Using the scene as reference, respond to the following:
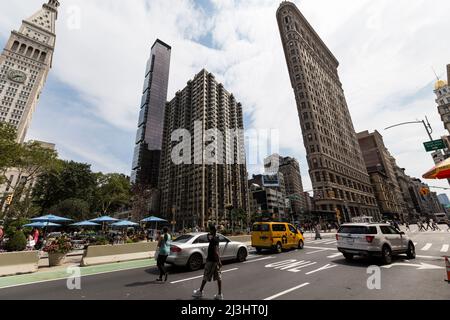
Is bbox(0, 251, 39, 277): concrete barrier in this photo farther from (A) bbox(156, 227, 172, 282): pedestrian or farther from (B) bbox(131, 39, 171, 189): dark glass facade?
(B) bbox(131, 39, 171, 189): dark glass facade

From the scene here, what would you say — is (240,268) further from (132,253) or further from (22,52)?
(22,52)

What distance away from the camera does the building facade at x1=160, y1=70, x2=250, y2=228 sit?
94.8 m

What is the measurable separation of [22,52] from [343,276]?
169 metres

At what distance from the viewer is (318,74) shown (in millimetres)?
78188

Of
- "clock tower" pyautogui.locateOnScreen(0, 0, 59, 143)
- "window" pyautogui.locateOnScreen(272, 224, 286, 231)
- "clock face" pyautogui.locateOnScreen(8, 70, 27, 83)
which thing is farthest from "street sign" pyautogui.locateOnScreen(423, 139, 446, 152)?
"clock face" pyautogui.locateOnScreen(8, 70, 27, 83)

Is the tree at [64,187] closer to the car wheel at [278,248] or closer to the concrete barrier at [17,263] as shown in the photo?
the concrete barrier at [17,263]

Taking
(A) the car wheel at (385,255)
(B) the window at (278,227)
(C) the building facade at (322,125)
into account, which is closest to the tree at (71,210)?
(B) the window at (278,227)

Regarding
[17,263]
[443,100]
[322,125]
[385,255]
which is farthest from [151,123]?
[385,255]

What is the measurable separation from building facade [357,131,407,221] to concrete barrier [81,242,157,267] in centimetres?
9561

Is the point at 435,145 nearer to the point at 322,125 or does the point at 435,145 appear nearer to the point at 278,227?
the point at 278,227

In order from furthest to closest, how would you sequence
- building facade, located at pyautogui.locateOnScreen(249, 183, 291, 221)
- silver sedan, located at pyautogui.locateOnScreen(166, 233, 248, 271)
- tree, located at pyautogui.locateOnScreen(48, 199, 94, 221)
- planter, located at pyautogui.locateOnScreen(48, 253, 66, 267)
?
building facade, located at pyautogui.locateOnScreen(249, 183, 291, 221) < tree, located at pyautogui.locateOnScreen(48, 199, 94, 221) < planter, located at pyautogui.locateOnScreen(48, 253, 66, 267) < silver sedan, located at pyautogui.locateOnScreen(166, 233, 248, 271)

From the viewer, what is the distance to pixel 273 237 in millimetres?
13781

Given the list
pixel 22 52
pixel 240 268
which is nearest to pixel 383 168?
pixel 240 268

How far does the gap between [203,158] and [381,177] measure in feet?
261
